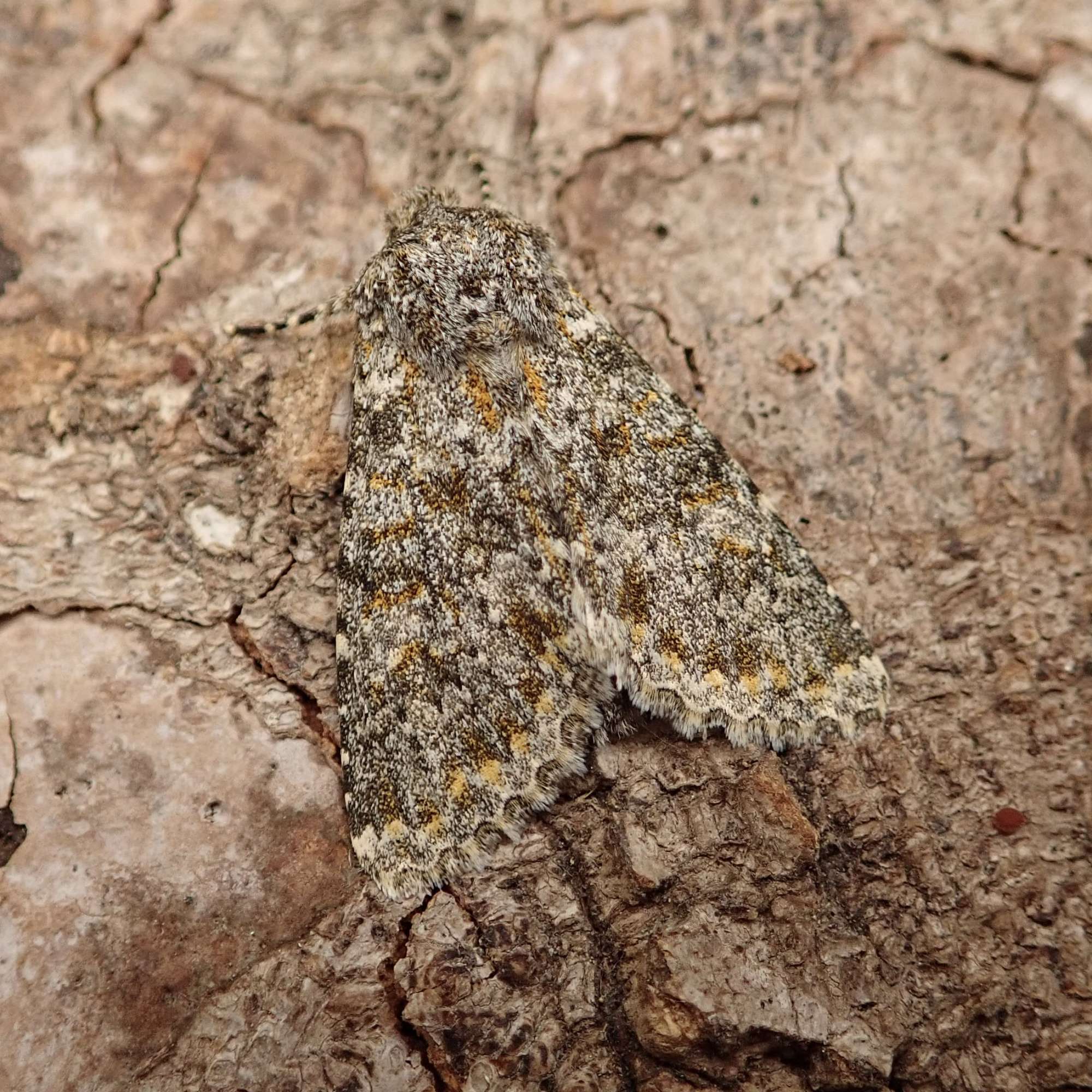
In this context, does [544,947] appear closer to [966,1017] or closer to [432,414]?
[966,1017]

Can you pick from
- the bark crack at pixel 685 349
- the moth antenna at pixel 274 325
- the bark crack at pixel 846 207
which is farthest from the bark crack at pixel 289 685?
the bark crack at pixel 846 207

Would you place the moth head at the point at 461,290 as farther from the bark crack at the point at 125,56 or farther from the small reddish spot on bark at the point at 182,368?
the bark crack at the point at 125,56

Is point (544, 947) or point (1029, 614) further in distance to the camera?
point (1029, 614)

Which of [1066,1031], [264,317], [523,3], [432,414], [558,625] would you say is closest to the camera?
[1066,1031]

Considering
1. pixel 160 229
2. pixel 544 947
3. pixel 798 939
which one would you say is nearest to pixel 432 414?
pixel 160 229

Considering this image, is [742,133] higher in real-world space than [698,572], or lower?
higher

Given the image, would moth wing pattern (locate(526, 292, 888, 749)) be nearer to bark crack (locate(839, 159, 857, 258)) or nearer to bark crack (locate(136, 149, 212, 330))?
bark crack (locate(839, 159, 857, 258))

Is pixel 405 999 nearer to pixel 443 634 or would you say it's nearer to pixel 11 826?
pixel 443 634

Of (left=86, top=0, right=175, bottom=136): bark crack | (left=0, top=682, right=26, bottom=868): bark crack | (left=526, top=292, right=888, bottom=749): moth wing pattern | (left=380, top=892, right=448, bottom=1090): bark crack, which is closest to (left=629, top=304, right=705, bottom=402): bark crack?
(left=526, top=292, right=888, bottom=749): moth wing pattern
